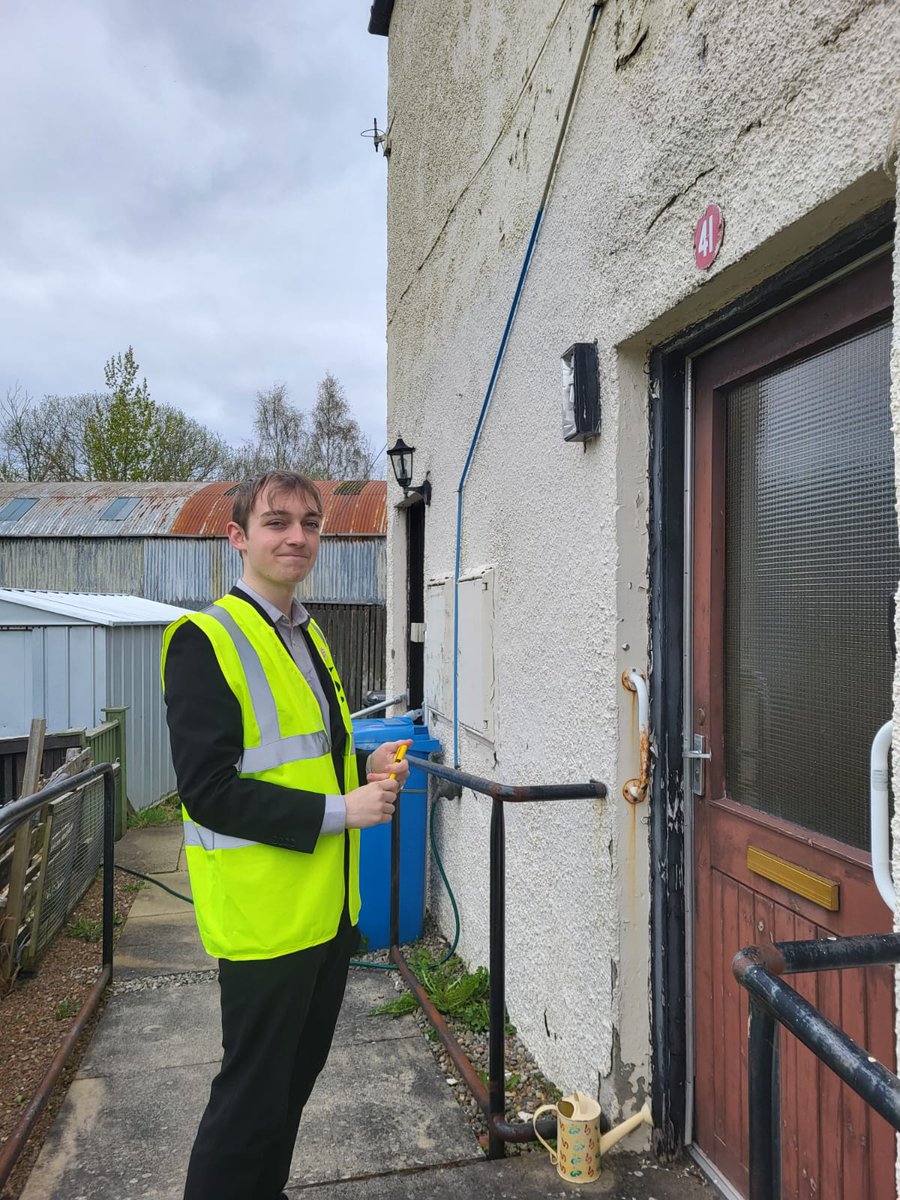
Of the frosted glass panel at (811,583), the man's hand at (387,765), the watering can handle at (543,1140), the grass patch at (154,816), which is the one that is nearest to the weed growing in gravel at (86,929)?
the grass patch at (154,816)

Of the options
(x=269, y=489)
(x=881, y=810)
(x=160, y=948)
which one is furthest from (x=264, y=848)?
(x=160, y=948)

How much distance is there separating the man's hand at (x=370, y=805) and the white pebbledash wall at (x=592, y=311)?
76 cm

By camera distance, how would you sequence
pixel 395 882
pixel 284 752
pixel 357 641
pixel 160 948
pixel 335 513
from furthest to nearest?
1. pixel 335 513
2. pixel 357 641
3. pixel 160 948
4. pixel 395 882
5. pixel 284 752

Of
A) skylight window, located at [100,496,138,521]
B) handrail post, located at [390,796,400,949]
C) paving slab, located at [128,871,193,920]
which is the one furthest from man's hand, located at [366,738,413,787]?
skylight window, located at [100,496,138,521]

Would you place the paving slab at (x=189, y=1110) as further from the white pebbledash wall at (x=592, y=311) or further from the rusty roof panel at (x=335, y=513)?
the rusty roof panel at (x=335, y=513)

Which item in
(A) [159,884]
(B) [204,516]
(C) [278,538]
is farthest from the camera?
(B) [204,516]

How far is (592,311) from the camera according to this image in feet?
8.53

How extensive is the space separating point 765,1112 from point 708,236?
172cm

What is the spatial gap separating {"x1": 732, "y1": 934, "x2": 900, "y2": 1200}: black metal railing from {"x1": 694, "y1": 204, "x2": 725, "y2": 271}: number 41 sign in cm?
145

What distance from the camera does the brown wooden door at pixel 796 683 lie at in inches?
68.6

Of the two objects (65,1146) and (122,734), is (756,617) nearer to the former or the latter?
(65,1146)

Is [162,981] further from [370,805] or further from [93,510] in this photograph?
[93,510]

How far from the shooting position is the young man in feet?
6.00

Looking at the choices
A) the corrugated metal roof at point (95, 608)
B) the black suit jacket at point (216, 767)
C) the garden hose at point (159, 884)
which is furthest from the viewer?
the corrugated metal roof at point (95, 608)
